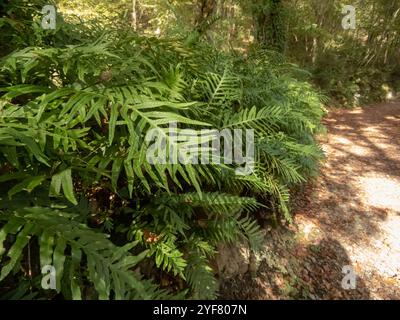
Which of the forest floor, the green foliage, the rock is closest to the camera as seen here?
the green foliage

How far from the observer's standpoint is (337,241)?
4027 mm

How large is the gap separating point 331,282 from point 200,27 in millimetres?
3121

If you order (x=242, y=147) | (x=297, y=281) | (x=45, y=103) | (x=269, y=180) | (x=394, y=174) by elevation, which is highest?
(x=45, y=103)

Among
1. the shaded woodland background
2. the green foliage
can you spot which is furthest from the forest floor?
the green foliage

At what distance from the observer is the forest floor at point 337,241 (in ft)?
11.1

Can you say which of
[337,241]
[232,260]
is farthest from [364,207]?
[232,260]

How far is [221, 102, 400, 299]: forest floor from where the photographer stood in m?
3.38

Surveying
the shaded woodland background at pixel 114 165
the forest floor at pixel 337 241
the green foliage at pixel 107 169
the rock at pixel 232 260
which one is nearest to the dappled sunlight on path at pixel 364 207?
the forest floor at pixel 337 241

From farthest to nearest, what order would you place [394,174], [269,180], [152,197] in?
[394,174] < [269,180] < [152,197]

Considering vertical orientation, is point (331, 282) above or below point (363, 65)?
below

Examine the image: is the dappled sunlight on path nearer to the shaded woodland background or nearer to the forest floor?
the forest floor

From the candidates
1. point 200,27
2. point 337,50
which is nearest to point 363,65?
point 337,50

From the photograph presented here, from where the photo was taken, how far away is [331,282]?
11.3 ft
